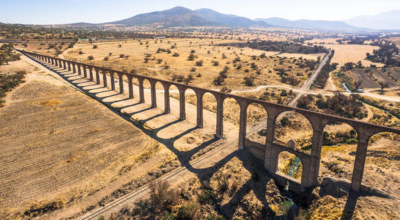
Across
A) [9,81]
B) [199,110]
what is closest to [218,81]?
[199,110]

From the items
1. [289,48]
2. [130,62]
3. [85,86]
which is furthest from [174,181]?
[289,48]

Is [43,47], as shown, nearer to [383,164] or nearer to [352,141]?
[352,141]

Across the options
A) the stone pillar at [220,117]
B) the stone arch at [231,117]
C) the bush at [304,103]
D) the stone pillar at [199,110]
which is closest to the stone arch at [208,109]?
the stone pillar at [199,110]

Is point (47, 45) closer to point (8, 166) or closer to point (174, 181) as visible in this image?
point (8, 166)

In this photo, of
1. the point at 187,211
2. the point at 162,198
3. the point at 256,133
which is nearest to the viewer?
the point at 187,211

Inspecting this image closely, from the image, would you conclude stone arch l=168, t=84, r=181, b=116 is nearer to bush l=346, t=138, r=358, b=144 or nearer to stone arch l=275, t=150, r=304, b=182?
stone arch l=275, t=150, r=304, b=182

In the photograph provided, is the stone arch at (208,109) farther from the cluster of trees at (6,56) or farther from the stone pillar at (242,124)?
the cluster of trees at (6,56)
